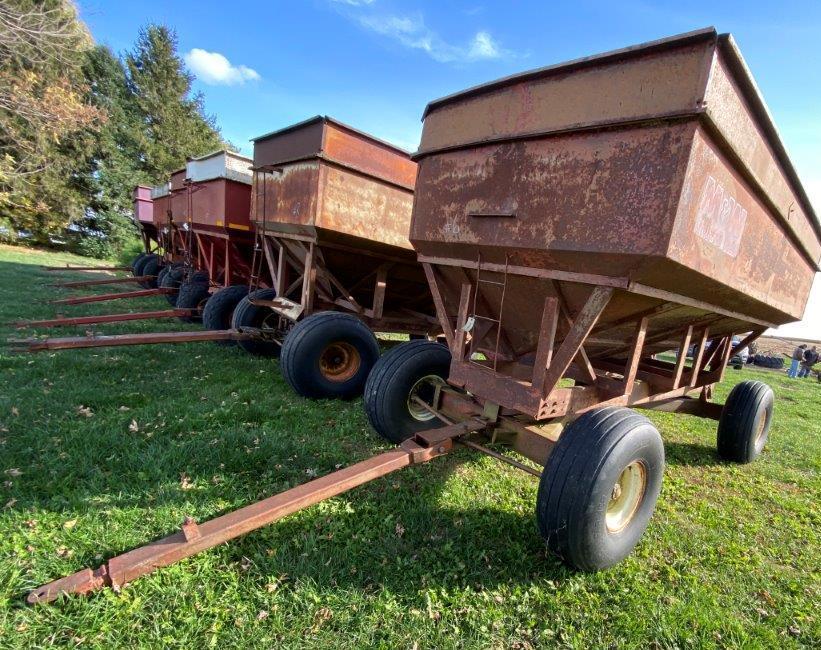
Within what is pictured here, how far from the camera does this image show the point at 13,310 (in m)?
7.31

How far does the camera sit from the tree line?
688 inches

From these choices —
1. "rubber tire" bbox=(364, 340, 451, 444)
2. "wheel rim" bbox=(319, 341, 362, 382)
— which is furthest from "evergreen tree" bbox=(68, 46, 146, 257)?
"rubber tire" bbox=(364, 340, 451, 444)

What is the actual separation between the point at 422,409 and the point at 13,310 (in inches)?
315

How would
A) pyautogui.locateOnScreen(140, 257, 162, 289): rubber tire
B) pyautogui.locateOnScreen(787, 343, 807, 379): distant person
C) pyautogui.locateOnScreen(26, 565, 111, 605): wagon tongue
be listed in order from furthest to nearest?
pyautogui.locateOnScreen(787, 343, 807, 379): distant person → pyautogui.locateOnScreen(140, 257, 162, 289): rubber tire → pyautogui.locateOnScreen(26, 565, 111, 605): wagon tongue

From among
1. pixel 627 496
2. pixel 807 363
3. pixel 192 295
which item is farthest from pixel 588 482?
pixel 807 363

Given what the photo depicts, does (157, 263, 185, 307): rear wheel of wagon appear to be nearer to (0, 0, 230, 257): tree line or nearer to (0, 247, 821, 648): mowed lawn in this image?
(0, 247, 821, 648): mowed lawn

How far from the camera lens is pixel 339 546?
2.46 meters

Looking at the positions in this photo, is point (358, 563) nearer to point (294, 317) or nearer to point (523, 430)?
point (523, 430)

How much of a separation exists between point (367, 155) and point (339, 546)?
4.02m

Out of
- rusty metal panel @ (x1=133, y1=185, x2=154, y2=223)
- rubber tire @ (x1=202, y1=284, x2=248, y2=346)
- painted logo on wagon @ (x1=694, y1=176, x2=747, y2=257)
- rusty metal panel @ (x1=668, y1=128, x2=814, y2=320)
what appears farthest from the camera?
rusty metal panel @ (x1=133, y1=185, x2=154, y2=223)

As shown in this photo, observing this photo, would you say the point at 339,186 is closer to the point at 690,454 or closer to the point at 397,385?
the point at 397,385

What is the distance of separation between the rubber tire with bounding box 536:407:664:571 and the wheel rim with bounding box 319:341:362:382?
2.91 meters

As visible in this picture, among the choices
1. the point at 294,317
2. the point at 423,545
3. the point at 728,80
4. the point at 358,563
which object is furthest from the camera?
the point at 294,317

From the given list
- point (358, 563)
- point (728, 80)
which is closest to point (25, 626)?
point (358, 563)
